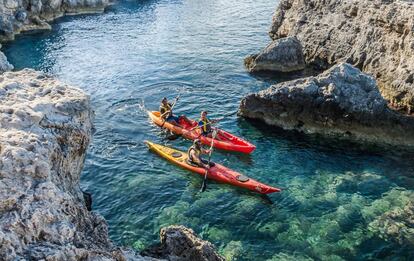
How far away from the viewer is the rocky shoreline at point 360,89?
21.6 m

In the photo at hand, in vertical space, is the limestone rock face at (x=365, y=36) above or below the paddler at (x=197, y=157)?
above

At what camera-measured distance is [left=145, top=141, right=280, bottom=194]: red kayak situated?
17.8m

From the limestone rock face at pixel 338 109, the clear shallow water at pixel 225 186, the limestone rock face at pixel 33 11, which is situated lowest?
the clear shallow water at pixel 225 186

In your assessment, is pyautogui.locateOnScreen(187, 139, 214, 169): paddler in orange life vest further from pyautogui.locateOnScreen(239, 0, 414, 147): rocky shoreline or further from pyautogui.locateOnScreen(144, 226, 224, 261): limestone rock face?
pyautogui.locateOnScreen(144, 226, 224, 261): limestone rock face

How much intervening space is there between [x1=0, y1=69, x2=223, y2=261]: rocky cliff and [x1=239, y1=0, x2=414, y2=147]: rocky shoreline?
517 inches

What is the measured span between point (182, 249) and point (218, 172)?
8.20m

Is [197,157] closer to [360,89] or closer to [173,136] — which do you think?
[173,136]

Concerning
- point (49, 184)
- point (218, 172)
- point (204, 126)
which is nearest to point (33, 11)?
point (204, 126)

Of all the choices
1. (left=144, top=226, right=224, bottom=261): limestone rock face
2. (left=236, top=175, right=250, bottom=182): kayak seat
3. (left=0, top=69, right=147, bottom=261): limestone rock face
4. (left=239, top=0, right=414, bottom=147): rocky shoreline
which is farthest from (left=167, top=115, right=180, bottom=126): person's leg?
(left=144, top=226, right=224, bottom=261): limestone rock face

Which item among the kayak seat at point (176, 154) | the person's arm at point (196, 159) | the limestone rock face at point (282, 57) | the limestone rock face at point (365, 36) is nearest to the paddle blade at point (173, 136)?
the kayak seat at point (176, 154)

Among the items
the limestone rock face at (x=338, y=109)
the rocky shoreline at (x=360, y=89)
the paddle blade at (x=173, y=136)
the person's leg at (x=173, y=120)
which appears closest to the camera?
the limestone rock face at (x=338, y=109)

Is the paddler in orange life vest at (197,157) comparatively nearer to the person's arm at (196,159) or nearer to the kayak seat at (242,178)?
the person's arm at (196,159)

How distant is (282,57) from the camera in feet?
102

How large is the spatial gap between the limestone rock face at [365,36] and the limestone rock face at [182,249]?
1556 cm
